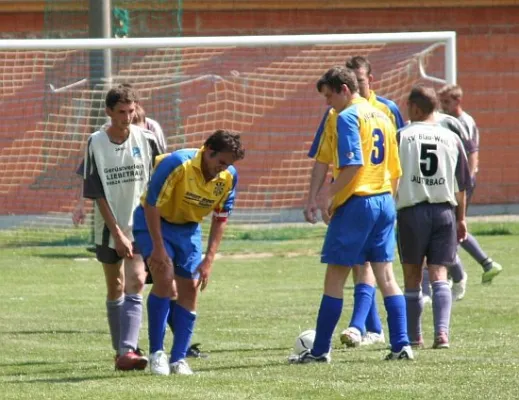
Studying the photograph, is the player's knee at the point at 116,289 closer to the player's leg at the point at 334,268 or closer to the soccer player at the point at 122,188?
the soccer player at the point at 122,188

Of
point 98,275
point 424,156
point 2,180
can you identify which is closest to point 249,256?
point 98,275

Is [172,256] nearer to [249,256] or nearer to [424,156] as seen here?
[424,156]

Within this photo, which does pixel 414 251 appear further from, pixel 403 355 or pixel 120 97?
pixel 120 97

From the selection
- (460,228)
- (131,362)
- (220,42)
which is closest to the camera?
(131,362)

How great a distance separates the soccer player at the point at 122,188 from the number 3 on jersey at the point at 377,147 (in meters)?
1.44

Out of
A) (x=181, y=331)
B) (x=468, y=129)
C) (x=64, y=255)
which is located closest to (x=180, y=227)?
(x=181, y=331)

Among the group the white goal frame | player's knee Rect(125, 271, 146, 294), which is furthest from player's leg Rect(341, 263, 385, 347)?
the white goal frame

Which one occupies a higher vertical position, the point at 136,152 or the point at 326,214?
the point at 136,152

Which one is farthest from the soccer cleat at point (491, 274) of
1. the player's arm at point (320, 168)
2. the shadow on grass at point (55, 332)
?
the player's arm at point (320, 168)

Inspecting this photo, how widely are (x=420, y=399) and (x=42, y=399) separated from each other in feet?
6.67

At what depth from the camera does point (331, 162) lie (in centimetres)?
912

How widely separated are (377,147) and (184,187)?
4.43 feet

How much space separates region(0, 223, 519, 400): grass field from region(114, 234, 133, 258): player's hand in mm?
747

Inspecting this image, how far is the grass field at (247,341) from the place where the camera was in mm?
7520
